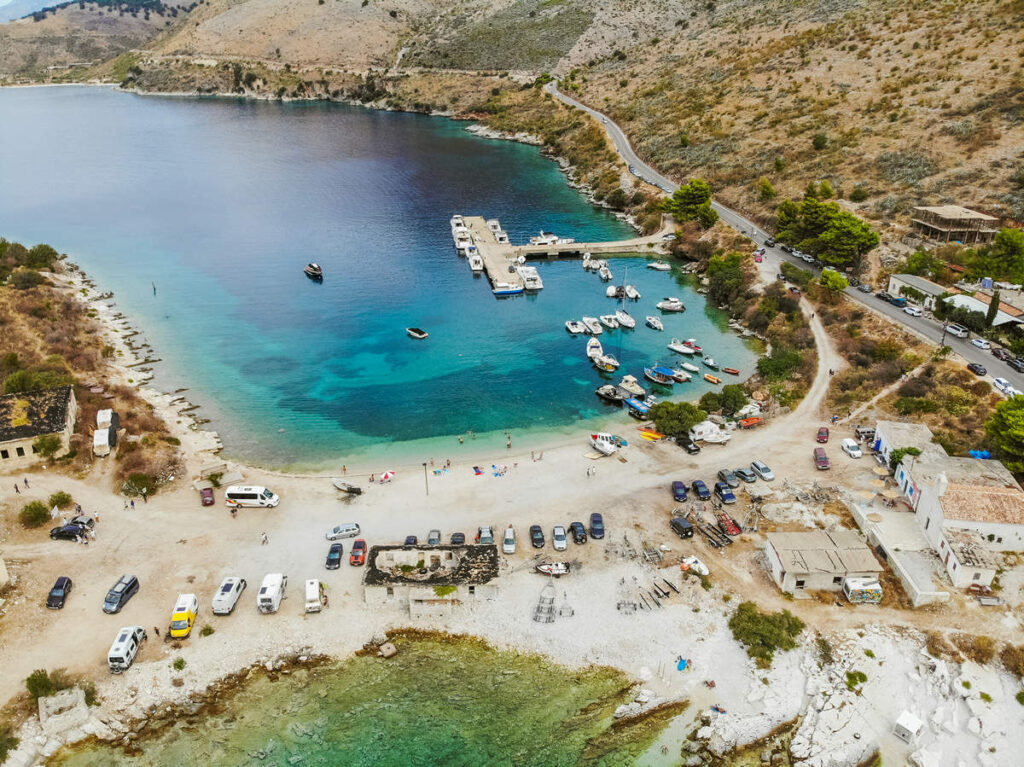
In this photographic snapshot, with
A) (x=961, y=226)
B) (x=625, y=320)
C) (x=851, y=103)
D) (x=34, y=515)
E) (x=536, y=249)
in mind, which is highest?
(x=851, y=103)

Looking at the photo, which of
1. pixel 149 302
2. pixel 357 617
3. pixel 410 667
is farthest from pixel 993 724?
pixel 149 302

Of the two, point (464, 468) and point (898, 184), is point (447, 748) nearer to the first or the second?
point (464, 468)

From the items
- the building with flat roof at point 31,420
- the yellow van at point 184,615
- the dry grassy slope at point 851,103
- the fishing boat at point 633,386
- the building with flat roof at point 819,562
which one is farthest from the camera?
the dry grassy slope at point 851,103

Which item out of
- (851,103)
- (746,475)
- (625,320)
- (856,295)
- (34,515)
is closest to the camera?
(34,515)

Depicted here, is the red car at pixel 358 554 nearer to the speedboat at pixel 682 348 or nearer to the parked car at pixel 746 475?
the parked car at pixel 746 475

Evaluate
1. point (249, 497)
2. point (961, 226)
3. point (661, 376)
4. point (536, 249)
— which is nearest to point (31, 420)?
point (249, 497)

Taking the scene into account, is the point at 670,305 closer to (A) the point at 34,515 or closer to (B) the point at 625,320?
(B) the point at 625,320

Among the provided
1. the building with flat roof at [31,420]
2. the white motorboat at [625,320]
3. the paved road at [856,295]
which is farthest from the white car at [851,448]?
the building with flat roof at [31,420]
